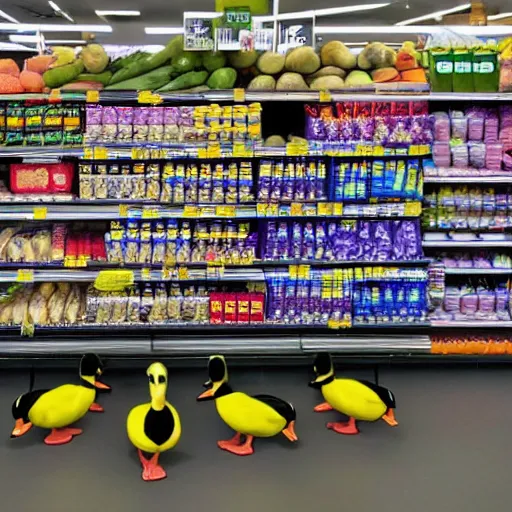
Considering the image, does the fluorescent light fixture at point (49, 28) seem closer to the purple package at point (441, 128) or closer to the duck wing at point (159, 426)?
the purple package at point (441, 128)

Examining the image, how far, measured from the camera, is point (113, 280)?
12.5ft

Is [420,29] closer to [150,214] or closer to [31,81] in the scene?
[150,214]

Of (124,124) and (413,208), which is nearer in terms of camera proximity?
(124,124)

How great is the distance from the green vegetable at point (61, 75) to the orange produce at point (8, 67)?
0.62 ft

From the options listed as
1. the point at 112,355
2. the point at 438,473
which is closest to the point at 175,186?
the point at 112,355

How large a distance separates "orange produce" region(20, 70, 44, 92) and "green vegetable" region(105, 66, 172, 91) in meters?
0.43

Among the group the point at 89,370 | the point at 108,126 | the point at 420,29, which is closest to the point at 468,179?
the point at 420,29

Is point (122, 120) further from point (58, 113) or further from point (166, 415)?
point (166, 415)

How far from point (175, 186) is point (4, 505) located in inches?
→ 78.6

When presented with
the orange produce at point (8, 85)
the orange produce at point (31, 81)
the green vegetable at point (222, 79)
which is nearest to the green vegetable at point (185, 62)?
the green vegetable at point (222, 79)

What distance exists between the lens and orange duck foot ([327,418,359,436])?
3.28 metres

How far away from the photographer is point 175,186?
3.84 meters

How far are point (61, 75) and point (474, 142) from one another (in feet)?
8.61

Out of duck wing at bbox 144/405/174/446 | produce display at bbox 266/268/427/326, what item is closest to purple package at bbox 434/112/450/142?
produce display at bbox 266/268/427/326
